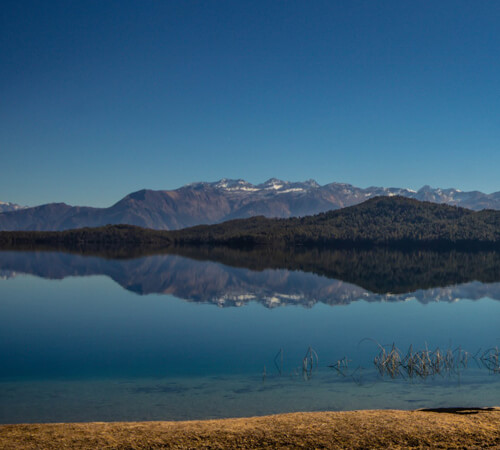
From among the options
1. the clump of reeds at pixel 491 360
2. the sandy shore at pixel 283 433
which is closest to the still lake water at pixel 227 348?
the clump of reeds at pixel 491 360

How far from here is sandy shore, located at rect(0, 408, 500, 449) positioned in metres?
12.3

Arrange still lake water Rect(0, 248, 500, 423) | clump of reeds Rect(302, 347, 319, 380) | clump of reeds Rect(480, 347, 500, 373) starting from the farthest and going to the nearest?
clump of reeds Rect(480, 347, 500, 373) → clump of reeds Rect(302, 347, 319, 380) → still lake water Rect(0, 248, 500, 423)

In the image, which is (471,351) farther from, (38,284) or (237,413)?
(38,284)

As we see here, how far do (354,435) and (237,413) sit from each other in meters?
6.05

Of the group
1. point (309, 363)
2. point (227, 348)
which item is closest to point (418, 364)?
point (309, 363)

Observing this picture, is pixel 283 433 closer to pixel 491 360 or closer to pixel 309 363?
pixel 309 363

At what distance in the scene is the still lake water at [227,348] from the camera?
756 inches

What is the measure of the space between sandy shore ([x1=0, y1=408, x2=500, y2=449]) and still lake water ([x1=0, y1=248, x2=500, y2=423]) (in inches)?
144

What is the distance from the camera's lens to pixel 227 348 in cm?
2998

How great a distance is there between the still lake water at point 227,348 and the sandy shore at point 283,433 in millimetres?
3666

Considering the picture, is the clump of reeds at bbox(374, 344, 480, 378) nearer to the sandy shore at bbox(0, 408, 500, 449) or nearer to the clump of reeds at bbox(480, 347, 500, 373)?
the clump of reeds at bbox(480, 347, 500, 373)

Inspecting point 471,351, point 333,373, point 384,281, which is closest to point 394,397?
point 333,373

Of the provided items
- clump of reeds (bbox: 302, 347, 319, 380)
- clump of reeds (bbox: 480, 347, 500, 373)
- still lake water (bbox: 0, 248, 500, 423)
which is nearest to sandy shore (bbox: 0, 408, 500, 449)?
still lake water (bbox: 0, 248, 500, 423)

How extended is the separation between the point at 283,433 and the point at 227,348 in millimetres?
17362
